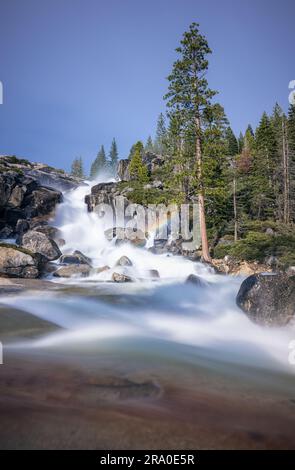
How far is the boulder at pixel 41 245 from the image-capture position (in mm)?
17125

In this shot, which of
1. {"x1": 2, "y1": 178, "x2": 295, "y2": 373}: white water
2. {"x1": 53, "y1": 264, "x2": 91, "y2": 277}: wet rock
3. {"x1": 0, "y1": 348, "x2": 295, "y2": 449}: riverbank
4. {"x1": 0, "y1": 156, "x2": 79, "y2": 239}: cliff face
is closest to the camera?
{"x1": 0, "y1": 348, "x2": 295, "y2": 449}: riverbank

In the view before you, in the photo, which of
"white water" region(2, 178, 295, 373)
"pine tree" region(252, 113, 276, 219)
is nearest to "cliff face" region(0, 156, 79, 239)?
"white water" region(2, 178, 295, 373)

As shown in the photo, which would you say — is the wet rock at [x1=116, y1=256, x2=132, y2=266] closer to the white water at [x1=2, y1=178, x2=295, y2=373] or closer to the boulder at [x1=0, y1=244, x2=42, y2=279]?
the boulder at [x1=0, y1=244, x2=42, y2=279]

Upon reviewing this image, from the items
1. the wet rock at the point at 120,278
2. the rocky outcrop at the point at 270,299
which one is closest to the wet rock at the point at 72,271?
the wet rock at the point at 120,278

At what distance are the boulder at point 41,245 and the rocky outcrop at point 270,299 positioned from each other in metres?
13.0

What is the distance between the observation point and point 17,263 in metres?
13.1

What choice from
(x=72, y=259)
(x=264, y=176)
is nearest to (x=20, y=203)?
(x=72, y=259)

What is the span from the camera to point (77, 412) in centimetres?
223

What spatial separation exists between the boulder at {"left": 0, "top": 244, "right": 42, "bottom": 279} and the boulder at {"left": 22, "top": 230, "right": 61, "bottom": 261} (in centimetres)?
335

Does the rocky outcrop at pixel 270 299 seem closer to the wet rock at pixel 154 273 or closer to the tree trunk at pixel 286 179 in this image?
the wet rock at pixel 154 273

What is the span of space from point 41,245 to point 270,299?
1454 centimetres

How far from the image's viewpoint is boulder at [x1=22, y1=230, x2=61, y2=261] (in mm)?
17125

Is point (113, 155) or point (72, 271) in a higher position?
point (113, 155)

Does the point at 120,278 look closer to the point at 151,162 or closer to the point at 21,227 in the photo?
the point at 21,227
